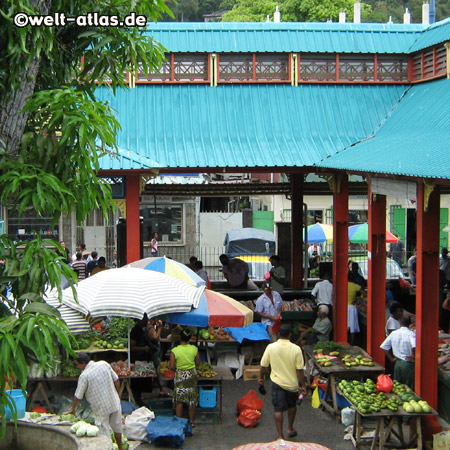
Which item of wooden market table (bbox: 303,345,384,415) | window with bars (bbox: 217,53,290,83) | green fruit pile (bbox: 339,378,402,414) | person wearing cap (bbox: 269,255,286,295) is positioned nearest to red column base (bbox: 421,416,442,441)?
green fruit pile (bbox: 339,378,402,414)

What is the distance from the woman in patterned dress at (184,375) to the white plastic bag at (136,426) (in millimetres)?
529

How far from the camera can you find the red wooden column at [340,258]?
48.6 ft

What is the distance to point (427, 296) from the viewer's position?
10516mm

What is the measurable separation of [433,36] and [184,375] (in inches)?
362

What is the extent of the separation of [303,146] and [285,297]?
3.72m

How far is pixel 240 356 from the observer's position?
1419 centimetres

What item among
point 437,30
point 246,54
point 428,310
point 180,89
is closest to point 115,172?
point 180,89

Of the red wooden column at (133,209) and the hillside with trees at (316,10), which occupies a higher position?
the hillside with trees at (316,10)

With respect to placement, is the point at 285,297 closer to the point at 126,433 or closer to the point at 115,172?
the point at 115,172

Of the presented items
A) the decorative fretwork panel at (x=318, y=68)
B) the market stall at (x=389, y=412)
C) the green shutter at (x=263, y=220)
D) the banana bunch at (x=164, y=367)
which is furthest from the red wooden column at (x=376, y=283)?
the green shutter at (x=263, y=220)

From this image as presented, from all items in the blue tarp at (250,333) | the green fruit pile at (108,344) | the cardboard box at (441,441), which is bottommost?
the cardboard box at (441,441)

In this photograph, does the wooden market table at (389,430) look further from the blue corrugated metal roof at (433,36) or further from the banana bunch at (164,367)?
the blue corrugated metal roof at (433,36)

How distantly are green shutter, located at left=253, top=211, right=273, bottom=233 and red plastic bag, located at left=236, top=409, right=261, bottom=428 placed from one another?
24.0m

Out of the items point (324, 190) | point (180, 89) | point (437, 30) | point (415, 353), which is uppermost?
point (437, 30)
